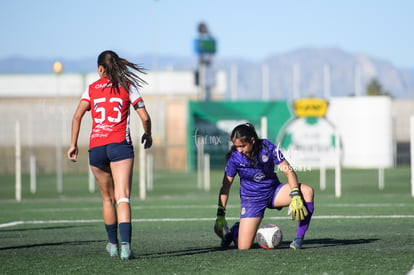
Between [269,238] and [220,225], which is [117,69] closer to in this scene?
[220,225]

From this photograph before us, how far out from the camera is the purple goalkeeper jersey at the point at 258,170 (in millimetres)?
10664

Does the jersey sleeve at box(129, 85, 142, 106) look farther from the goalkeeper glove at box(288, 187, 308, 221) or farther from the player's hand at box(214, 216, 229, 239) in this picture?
the goalkeeper glove at box(288, 187, 308, 221)

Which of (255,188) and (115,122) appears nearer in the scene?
(115,122)

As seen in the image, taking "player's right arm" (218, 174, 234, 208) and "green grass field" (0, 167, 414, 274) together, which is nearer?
"green grass field" (0, 167, 414, 274)

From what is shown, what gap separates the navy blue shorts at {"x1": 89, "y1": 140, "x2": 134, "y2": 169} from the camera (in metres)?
9.75

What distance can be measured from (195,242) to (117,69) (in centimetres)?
283

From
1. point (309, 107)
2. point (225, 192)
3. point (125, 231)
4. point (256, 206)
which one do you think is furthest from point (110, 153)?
point (309, 107)

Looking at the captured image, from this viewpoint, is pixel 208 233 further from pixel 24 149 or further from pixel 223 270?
pixel 24 149

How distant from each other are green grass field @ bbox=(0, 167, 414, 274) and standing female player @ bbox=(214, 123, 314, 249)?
0.23m

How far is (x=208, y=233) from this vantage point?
42.9 feet

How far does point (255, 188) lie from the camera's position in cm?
1090

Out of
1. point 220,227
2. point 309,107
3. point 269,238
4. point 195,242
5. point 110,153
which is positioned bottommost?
point 195,242

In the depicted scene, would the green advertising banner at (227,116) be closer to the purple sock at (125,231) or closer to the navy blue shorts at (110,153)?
the navy blue shorts at (110,153)

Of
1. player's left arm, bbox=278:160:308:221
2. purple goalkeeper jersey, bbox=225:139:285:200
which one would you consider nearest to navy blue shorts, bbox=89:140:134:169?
purple goalkeeper jersey, bbox=225:139:285:200
